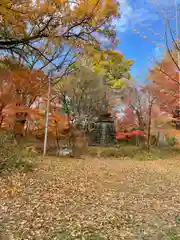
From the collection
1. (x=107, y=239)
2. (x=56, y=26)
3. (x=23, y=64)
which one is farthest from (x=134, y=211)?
(x=23, y=64)

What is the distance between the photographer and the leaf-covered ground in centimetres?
231

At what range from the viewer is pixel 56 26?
3674 mm

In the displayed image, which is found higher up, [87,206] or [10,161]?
[10,161]

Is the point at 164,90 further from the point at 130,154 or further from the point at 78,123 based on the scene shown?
the point at 78,123

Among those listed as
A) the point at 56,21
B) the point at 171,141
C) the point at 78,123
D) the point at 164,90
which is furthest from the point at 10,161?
the point at 171,141

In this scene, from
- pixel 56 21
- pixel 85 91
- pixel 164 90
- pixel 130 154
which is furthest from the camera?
pixel 85 91

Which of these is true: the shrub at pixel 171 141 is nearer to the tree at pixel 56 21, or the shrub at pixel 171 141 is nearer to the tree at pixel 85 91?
the tree at pixel 85 91

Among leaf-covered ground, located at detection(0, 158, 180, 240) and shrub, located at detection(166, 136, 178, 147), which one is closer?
leaf-covered ground, located at detection(0, 158, 180, 240)

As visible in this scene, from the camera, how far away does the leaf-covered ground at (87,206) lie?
2307 millimetres

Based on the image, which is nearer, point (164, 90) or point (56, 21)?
point (56, 21)

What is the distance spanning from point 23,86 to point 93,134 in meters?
4.65

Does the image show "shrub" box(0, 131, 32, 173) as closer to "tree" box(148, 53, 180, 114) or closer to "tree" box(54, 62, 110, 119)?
"tree" box(54, 62, 110, 119)

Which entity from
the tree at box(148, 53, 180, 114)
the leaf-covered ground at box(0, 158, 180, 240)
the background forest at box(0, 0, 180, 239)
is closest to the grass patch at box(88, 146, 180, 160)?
the background forest at box(0, 0, 180, 239)

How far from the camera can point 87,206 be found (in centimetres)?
307
